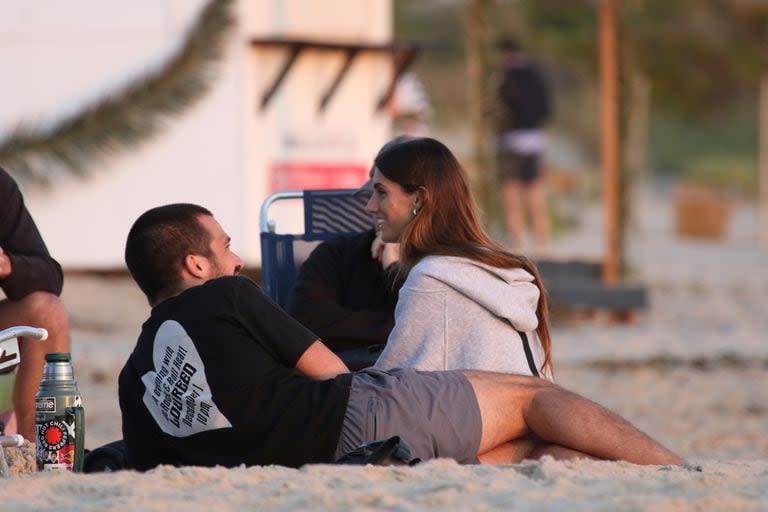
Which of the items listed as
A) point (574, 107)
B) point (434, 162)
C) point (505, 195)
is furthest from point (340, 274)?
point (574, 107)

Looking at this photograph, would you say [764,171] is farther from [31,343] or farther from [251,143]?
[31,343]

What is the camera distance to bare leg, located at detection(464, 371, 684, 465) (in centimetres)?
399

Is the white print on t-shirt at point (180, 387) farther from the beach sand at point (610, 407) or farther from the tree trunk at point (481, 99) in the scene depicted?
the tree trunk at point (481, 99)

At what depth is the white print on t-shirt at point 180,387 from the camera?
3.88 metres

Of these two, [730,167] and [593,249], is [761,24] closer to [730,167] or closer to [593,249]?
[730,167]

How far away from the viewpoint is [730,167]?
131 ft

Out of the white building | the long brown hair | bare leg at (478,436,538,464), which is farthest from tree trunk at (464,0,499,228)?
bare leg at (478,436,538,464)

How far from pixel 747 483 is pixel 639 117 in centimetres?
Answer: 2383

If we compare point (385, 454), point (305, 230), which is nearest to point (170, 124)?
point (305, 230)

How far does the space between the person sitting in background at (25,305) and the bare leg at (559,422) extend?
4.71 feet

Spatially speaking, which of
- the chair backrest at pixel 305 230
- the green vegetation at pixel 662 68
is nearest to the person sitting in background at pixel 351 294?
the chair backrest at pixel 305 230

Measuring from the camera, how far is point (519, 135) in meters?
15.1

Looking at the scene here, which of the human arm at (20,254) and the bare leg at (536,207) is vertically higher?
the human arm at (20,254)

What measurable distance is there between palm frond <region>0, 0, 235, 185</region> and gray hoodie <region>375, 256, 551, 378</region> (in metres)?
6.66
